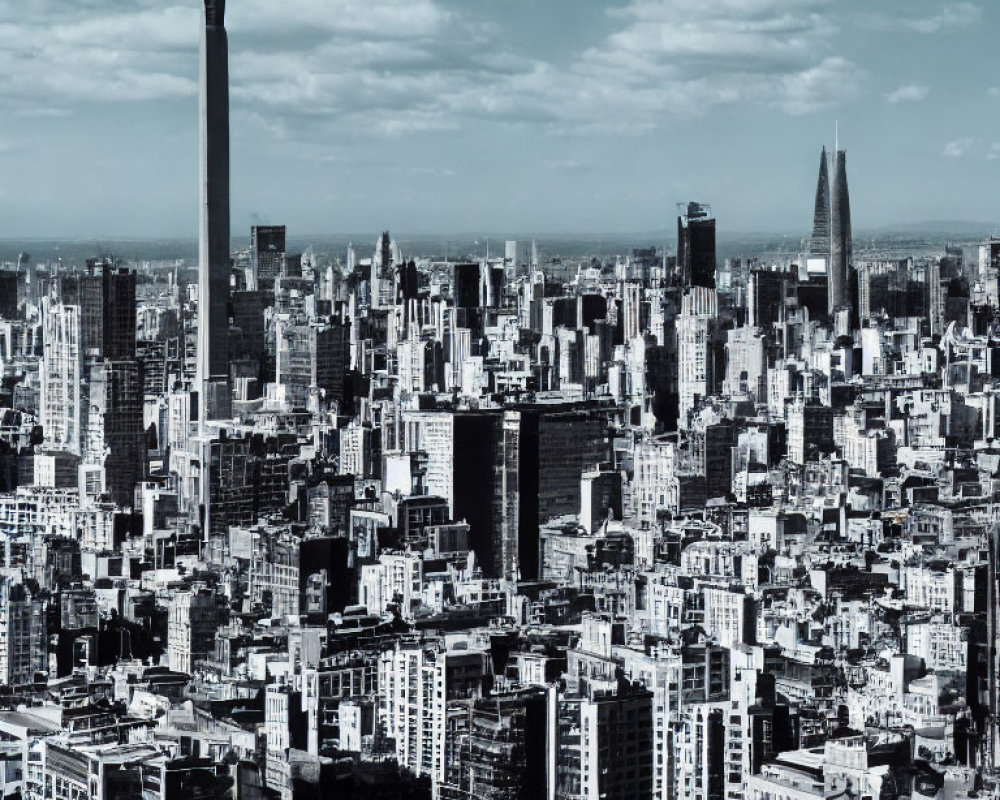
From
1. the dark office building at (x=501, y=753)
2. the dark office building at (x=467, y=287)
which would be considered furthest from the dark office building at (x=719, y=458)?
the dark office building at (x=501, y=753)

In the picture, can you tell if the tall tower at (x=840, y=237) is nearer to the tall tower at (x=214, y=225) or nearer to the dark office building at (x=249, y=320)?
the tall tower at (x=214, y=225)

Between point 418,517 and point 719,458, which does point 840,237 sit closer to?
point 719,458

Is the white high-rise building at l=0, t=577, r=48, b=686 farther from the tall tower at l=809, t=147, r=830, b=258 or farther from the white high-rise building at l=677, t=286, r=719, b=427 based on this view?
the white high-rise building at l=677, t=286, r=719, b=427

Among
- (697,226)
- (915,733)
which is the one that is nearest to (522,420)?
(697,226)

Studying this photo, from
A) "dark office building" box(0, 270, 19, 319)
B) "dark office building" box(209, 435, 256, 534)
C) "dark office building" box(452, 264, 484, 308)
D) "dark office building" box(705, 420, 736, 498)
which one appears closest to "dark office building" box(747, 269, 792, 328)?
"dark office building" box(452, 264, 484, 308)

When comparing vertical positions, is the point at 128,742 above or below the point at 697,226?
below

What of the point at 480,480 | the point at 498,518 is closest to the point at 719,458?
the point at 480,480

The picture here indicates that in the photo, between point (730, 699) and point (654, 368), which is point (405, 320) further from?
point (730, 699)
